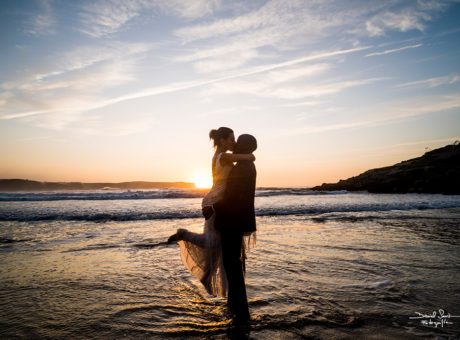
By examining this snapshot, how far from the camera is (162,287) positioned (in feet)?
14.7

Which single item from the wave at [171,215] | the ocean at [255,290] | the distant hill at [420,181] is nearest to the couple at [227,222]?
the ocean at [255,290]

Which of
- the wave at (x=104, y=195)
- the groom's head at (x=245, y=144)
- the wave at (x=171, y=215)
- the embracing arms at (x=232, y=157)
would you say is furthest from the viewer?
the wave at (x=104, y=195)

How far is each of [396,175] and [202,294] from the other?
4146cm

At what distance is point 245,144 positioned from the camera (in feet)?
10.9

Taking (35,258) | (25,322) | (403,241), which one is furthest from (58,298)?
(403,241)

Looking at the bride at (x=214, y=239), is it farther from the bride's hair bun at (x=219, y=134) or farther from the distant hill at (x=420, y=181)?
the distant hill at (x=420, y=181)

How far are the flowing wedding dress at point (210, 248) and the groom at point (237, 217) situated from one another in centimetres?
7

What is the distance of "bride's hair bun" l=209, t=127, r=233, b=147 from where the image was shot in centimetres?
337

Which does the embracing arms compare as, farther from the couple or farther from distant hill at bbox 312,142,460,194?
distant hill at bbox 312,142,460,194

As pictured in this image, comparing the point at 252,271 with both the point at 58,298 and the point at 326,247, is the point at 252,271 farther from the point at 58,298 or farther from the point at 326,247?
the point at 58,298

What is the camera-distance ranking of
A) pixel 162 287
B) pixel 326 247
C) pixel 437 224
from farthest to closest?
1. pixel 437 224
2. pixel 326 247
3. pixel 162 287

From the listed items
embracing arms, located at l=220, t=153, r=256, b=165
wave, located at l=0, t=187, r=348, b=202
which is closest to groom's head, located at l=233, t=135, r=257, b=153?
embracing arms, located at l=220, t=153, r=256, b=165

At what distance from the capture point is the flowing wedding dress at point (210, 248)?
10.7ft
